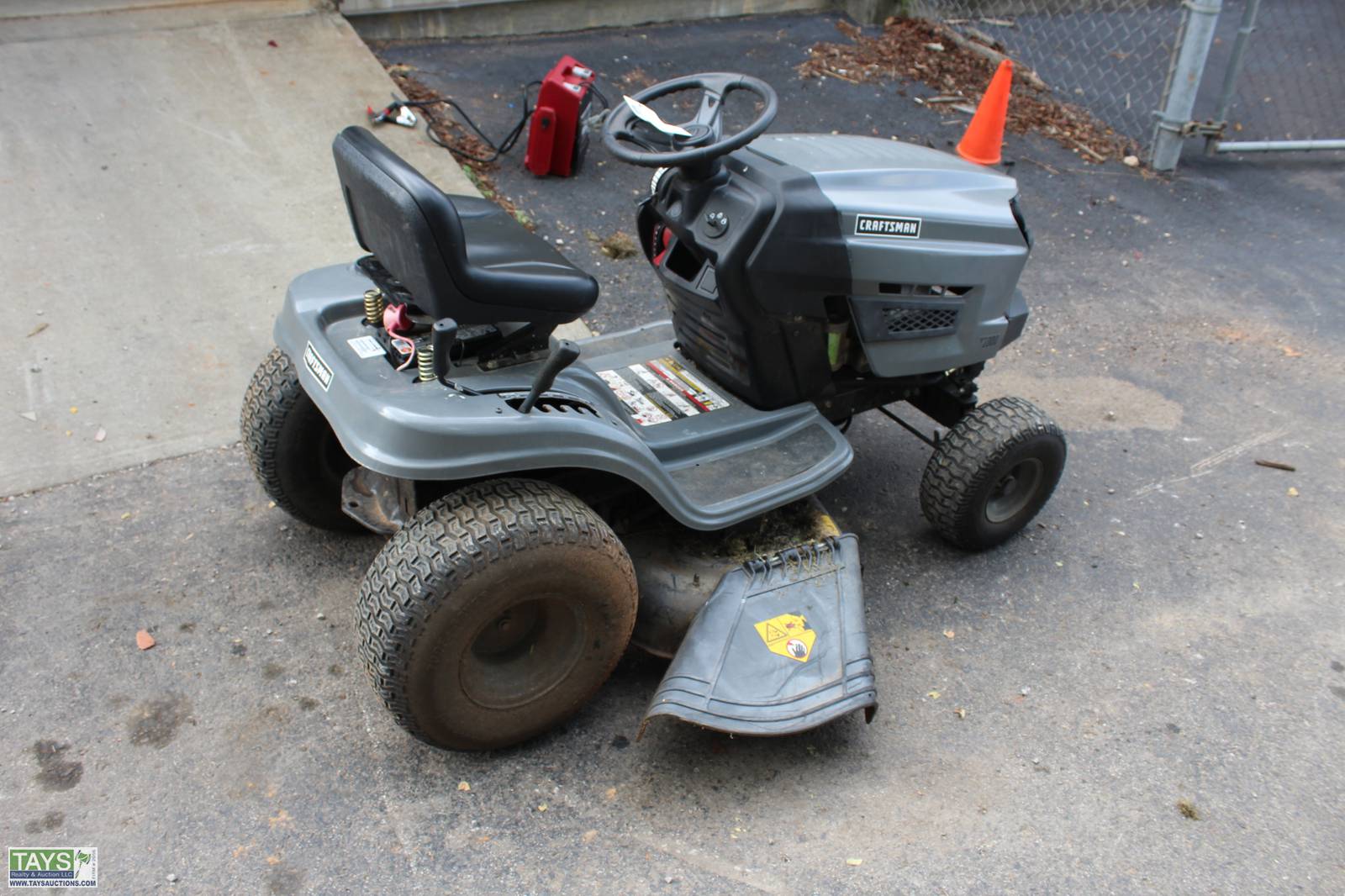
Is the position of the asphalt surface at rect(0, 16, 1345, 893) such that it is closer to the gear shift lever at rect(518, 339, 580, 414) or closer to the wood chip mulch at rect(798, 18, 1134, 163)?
the gear shift lever at rect(518, 339, 580, 414)

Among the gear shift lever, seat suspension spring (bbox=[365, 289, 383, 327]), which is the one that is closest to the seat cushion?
the gear shift lever

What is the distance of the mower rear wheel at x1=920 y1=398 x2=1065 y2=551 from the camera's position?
3.33 meters

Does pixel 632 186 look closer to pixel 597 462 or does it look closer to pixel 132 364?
pixel 132 364

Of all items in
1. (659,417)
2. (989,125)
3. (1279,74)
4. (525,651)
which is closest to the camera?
(525,651)

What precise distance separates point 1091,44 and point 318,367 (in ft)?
23.8

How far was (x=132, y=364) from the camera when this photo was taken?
13.6 feet

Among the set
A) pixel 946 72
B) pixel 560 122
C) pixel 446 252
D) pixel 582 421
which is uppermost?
pixel 446 252

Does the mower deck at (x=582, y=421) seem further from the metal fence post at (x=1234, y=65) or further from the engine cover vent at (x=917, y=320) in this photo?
the metal fence post at (x=1234, y=65)

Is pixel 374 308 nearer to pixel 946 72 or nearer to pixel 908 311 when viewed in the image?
pixel 908 311

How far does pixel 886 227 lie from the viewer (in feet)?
10.3

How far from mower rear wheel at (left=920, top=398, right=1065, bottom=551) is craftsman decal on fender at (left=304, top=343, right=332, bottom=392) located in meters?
1.85

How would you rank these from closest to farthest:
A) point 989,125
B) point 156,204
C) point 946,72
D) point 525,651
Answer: point 525,651
point 156,204
point 989,125
point 946,72

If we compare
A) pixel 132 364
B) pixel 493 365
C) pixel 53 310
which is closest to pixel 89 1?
pixel 53 310

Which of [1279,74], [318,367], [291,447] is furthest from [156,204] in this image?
[1279,74]
